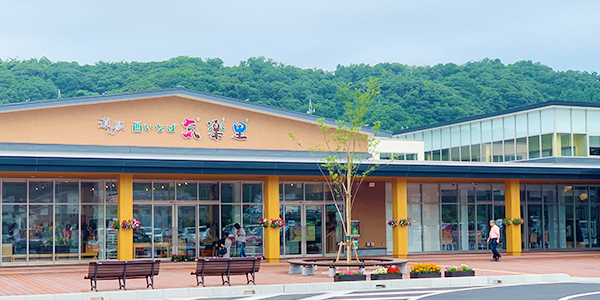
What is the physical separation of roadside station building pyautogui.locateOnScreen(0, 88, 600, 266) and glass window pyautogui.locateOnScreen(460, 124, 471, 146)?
9.12m

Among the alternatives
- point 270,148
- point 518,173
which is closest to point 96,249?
point 270,148

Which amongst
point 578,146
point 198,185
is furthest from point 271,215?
point 578,146

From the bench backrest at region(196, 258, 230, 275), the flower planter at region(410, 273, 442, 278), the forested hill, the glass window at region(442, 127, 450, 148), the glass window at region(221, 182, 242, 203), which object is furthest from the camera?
the forested hill

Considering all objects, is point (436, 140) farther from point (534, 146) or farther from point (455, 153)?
point (534, 146)

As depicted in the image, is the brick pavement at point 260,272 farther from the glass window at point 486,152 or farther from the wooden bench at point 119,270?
the glass window at point 486,152

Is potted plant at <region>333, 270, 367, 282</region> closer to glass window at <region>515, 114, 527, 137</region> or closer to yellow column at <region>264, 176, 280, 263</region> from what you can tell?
yellow column at <region>264, 176, 280, 263</region>

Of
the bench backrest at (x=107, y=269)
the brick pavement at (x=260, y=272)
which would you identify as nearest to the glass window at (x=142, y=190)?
the brick pavement at (x=260, y=272)

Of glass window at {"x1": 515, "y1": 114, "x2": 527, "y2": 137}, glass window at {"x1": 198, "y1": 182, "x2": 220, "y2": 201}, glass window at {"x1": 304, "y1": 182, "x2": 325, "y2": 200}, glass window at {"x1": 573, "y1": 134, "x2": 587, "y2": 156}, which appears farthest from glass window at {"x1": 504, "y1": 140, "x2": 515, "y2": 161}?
glass window at {"x1": 198, "y1": 182, "x2": 220, "y2": 201}

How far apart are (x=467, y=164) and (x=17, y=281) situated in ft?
58.1

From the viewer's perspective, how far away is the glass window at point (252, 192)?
29667mm

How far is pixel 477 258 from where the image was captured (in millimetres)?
29844

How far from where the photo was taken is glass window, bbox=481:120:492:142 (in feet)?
135

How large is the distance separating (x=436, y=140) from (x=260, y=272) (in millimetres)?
25859

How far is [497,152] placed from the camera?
133 ft
